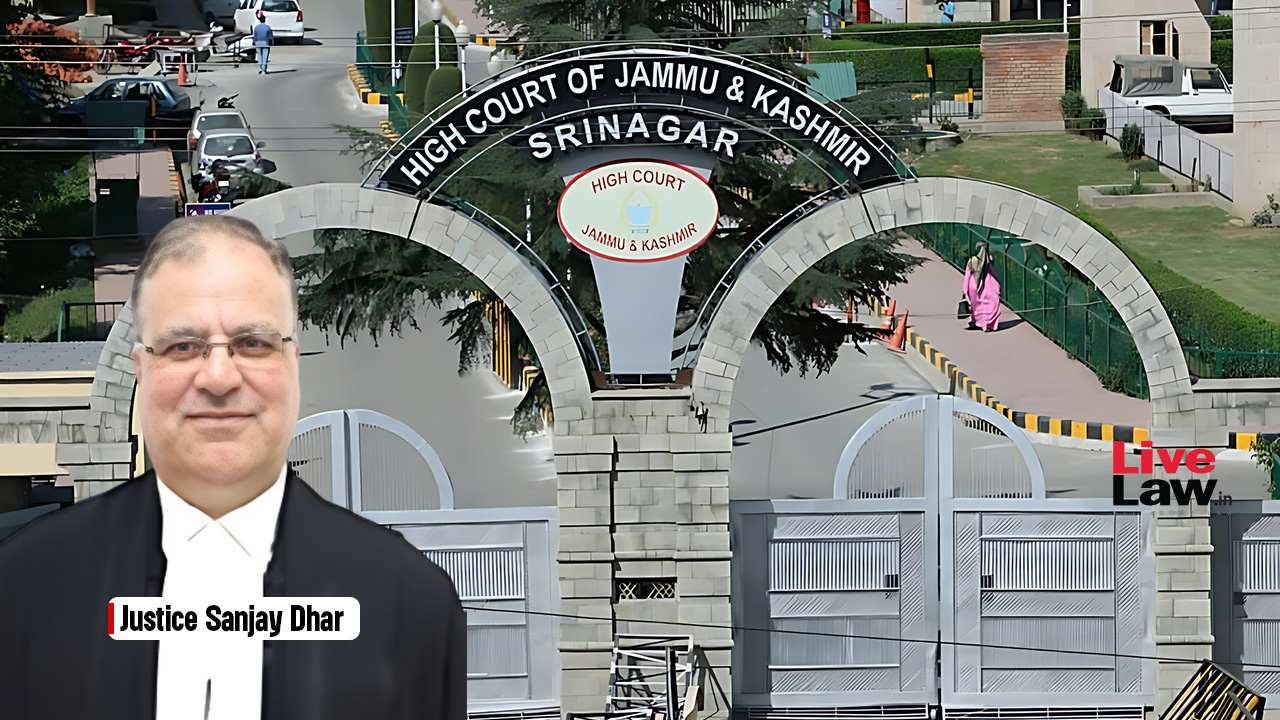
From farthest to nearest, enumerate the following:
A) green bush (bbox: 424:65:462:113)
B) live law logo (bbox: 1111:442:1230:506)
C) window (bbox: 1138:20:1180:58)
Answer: window (bbox: 1138:20:1180:58), green bush (bbox: 424:65:462:113), live law logo (bbox: 1111:442:1230:506)

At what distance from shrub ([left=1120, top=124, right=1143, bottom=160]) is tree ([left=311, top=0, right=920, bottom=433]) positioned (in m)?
15.9

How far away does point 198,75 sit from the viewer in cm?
4059

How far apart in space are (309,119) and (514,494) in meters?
15.8

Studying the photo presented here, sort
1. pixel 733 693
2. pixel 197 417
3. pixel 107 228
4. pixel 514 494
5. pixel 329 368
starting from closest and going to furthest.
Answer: pixel 197 417, pixel 733 693, pixel 514 494, pixel 329 368, pixel 107 228

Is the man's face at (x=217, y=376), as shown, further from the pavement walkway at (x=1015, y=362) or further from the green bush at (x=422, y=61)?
the green bush at (x=422, y=61)

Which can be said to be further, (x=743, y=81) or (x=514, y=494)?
(x=514, y=494)

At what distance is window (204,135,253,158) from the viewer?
32781 mm

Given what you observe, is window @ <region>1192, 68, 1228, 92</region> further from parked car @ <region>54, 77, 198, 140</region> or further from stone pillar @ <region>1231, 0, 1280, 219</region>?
parked car @ <region>54, 77, 198, 140</region>

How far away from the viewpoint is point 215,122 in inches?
1345

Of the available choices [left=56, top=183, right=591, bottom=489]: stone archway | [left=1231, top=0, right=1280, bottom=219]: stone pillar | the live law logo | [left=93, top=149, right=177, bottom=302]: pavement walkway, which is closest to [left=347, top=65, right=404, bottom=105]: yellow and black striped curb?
[left=93, top=149, right=177, bottom=302]: pavement walkway

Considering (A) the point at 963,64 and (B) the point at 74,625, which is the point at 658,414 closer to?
(B) the point at 74,625

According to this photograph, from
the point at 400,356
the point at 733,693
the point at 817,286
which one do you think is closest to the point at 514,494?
the point at 817,286

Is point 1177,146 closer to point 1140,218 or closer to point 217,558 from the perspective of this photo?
point 1140,218

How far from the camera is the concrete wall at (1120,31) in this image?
41625mm
